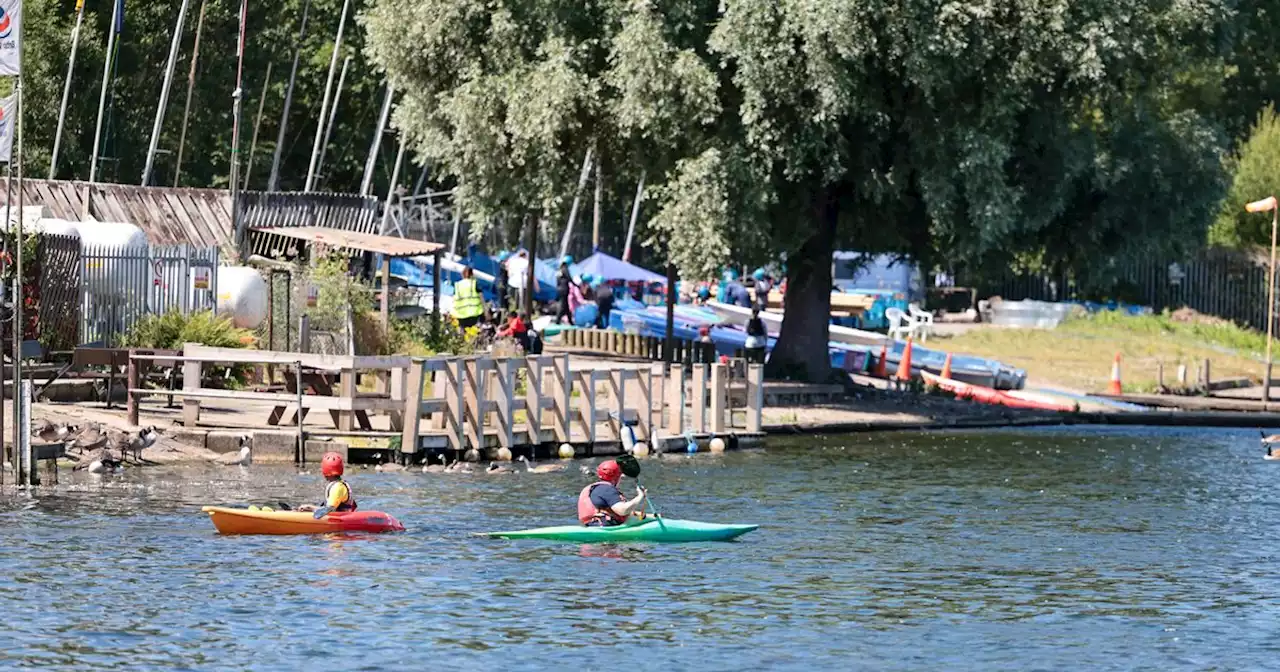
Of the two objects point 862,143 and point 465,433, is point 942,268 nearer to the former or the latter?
point 862,143

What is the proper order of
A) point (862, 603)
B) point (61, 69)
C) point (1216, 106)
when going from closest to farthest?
1. point (862, 603)
2. point (61, 69)
3. point (1216, 106)

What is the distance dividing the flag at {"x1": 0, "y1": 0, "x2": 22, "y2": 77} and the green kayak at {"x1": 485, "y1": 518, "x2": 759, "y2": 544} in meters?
8.41

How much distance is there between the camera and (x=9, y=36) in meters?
27.8

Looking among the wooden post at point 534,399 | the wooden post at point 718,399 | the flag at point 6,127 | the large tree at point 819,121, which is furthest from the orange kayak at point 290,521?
the large tree at point 819,121

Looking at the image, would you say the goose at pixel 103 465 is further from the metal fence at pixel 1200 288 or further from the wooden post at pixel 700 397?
the metal fence at pixel 1200 288

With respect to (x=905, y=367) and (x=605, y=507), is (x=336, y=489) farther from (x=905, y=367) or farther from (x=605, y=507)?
(x=905, y=367)

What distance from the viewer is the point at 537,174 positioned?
43531 mm

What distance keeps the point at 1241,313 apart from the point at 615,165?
29155mm

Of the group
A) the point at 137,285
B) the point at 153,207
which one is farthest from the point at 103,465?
the point at 153,207

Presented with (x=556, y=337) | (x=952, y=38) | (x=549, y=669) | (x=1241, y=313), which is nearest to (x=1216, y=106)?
(x=1241, y=313)

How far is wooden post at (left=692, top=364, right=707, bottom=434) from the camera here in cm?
3778

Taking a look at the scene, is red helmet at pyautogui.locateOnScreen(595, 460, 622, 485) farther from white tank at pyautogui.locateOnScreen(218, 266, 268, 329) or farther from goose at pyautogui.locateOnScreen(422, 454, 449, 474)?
white tank at pyautogui.locateOnScreen(218, 266, 268, 329)

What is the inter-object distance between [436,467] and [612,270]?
106 feet

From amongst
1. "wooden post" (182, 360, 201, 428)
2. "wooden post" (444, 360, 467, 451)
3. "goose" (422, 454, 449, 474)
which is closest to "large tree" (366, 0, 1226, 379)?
"wooden post" (444, 360, 467, 451)
